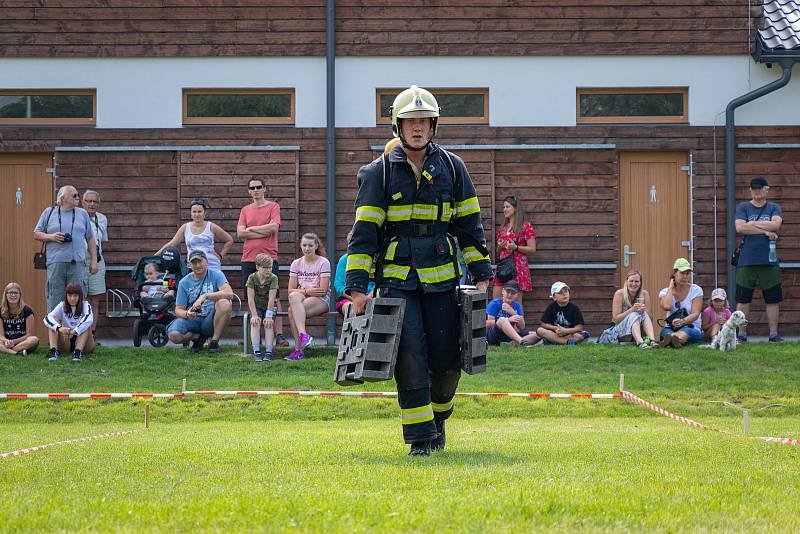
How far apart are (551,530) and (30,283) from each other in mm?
16404

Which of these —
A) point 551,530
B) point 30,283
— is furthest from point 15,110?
point 551,530

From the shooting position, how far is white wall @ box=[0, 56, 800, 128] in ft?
63.3

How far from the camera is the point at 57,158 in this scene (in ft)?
63.1

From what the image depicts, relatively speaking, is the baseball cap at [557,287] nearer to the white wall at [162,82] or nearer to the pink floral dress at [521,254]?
the pink floral dress at [521,254]

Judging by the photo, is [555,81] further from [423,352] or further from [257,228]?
[423,352]

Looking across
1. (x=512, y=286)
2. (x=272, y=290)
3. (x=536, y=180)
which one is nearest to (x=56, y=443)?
(x=272, y=290)

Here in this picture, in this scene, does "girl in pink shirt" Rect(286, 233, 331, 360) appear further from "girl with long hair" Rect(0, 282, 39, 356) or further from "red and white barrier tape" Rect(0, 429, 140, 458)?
"red and white barrier tape" Rect(0, 429, 140, 458)

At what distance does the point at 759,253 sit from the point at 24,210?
11820mm

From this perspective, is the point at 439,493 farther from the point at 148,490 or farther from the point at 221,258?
the point at 221,258

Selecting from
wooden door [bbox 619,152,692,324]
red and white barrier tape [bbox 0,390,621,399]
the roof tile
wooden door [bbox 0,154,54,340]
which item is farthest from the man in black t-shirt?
wooden door [bbox 0,154,54,340]

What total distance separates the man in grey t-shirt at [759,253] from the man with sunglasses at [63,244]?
979 cm

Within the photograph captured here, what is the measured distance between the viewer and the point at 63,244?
1675cm

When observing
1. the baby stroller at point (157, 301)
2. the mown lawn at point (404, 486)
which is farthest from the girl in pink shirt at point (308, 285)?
the mown lawn at point (404, 486)

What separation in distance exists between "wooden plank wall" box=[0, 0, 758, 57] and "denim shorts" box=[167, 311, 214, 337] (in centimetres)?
482
